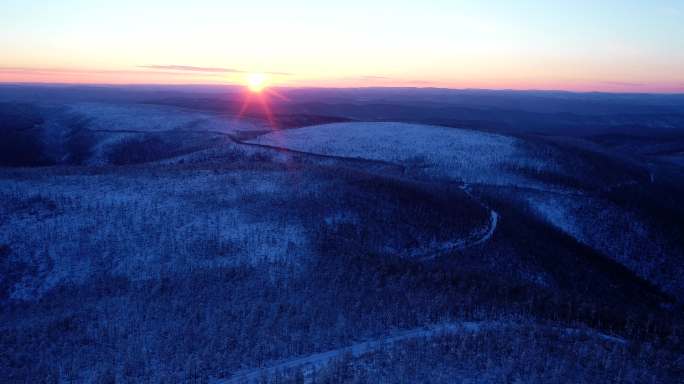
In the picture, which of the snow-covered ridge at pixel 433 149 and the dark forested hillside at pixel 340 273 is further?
the snow-covered ridge at pixel 433 149

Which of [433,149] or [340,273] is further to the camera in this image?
[433,149]

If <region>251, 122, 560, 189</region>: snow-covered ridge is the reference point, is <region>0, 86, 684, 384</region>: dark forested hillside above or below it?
below

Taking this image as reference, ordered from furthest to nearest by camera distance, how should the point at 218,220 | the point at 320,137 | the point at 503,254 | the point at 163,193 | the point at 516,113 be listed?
the point at 516,113
the point at 320,137
the point at 163,193
the point at 503,254
the point at 218,220

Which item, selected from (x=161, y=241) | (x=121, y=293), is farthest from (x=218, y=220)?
(x=121, y=293)

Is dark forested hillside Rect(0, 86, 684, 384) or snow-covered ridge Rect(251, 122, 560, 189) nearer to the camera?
dark forested hillside Rect(0, 86, 684, 384)

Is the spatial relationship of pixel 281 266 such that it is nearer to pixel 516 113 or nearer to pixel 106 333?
pixel 106 333

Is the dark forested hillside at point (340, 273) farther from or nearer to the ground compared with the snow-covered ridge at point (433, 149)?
nearer to the ground

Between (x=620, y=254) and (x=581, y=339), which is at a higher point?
(x=581, y=339)

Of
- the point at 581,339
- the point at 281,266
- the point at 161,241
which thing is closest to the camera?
the point at 581,339

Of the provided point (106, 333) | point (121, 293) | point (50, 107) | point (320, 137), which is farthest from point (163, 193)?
point (50, 107)

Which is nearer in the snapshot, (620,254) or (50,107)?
(620,254)

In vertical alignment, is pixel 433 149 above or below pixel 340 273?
above
